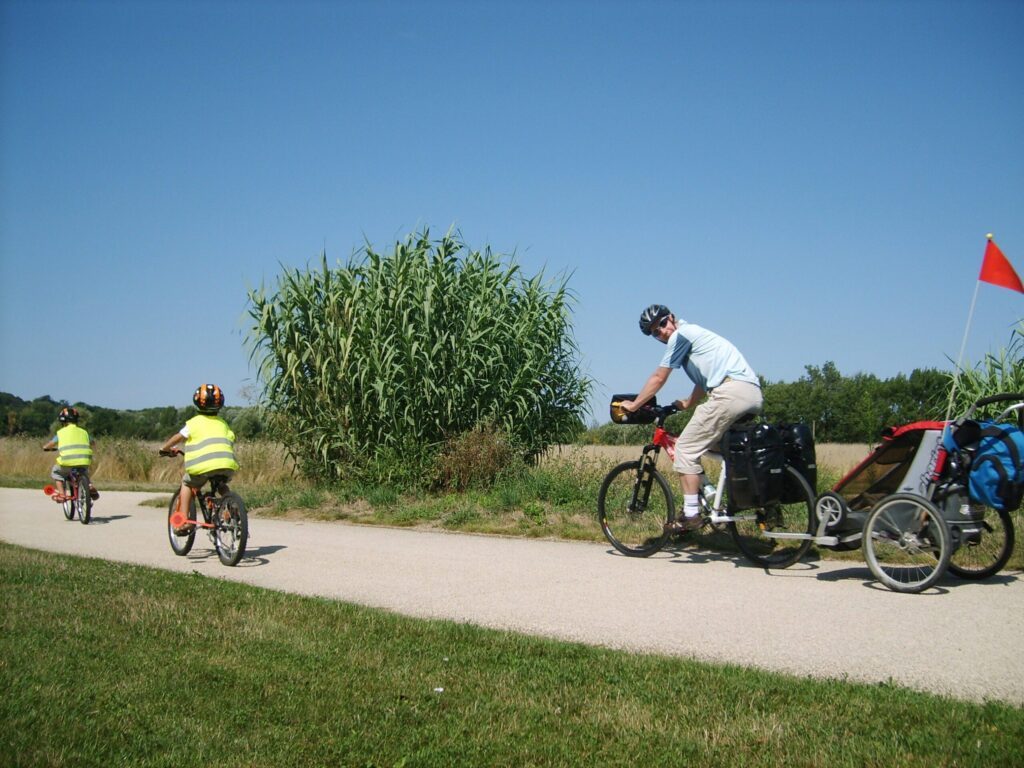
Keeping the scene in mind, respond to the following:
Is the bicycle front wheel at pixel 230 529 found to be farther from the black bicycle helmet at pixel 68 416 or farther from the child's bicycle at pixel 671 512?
the black bicycle helmet at pixel 68 416

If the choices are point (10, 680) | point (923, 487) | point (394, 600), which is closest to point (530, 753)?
point (10, 680)

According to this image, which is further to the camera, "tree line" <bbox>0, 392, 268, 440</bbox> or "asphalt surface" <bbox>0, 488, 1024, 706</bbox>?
"tree line" <bbox>0, 392, 268, 440</bbox>

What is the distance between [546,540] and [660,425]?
2.11m

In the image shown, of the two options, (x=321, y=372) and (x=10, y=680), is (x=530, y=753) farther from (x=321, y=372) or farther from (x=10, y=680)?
(x=321, y=372)

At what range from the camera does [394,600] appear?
7.26 metres

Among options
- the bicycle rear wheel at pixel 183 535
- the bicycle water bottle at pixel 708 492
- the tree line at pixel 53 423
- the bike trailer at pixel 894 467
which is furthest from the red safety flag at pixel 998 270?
the tree line at pixel 53 423

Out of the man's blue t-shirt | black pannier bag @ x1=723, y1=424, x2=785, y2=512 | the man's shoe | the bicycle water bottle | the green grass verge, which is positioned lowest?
the green grass verge

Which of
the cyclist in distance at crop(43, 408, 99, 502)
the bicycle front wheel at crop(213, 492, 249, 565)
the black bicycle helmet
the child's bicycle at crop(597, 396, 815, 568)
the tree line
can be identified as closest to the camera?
the child's bicycle at crop(597, 396, 815, 568)

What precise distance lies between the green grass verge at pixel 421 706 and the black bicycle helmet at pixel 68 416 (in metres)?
10.1

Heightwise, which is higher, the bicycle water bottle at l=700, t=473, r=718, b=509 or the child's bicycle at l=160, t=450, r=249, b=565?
the bicycle water bottle at l=700, t=473, r=718, b=509

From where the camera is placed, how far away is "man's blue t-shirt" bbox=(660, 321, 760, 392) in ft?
27.2

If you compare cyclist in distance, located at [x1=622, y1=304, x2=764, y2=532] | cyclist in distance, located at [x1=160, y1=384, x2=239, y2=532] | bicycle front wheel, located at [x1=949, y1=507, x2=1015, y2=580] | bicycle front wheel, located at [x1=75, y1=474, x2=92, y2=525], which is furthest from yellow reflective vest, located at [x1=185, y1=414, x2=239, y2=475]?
bicycle front wheel, located at [x1=949, y1=507, x2=1015, y2=580]

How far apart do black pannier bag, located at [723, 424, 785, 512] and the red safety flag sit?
2053 millimetres

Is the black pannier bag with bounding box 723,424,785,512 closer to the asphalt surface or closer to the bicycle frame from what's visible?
the bicycle frame
